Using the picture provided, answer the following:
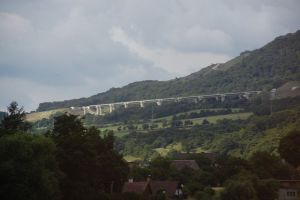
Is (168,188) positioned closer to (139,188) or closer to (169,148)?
(139,188)

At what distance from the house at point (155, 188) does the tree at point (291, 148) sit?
17006 millimetres

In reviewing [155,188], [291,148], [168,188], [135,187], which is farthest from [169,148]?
[135,187]

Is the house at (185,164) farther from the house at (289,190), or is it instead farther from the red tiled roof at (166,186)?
the house at (289,190)

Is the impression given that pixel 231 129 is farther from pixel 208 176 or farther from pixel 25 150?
pixel 25 150

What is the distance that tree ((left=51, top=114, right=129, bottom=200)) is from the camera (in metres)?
52.8

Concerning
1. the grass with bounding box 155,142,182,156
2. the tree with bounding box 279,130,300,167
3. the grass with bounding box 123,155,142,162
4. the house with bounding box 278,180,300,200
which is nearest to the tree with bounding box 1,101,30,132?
the house with bounding box 278,180,300,200

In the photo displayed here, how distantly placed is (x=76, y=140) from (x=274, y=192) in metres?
24.9

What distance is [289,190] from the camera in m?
71.4

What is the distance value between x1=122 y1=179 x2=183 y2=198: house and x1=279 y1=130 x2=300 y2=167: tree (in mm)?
17006

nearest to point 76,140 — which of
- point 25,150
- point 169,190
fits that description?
point 25,150

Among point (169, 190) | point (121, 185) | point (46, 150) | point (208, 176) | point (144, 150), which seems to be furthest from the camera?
point (144, 150)

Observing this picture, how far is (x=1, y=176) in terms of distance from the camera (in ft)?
136

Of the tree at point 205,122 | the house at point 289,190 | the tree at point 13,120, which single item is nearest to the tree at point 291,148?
the house at point 289,190

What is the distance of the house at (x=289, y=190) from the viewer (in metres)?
70.9
